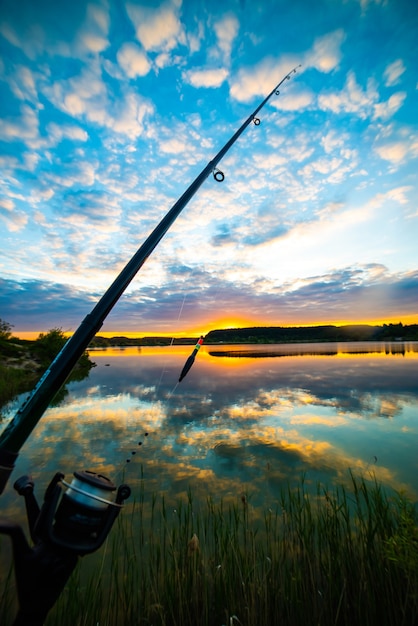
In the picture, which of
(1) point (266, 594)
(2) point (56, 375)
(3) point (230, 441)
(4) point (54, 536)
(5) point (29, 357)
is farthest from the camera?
(5) point (29, 357)

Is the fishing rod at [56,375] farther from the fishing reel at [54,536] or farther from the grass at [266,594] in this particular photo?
the grass at [266,594]

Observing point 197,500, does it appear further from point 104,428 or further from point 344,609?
point 104,428

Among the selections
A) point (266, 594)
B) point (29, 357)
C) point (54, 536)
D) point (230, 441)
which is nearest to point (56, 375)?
point (54, 536)

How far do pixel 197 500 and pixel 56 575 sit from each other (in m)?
4.03

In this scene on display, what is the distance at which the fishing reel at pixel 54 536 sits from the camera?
109 centimetres

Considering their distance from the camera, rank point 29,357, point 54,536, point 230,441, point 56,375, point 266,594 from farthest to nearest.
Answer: point 29,357 < point 230,441 < point 266,594 < point 56,375 < point 54,536

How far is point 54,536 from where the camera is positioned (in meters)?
1.12

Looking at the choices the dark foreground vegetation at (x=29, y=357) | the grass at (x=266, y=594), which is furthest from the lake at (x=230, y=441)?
the dark foreground vegetation at (x=29, y=357)

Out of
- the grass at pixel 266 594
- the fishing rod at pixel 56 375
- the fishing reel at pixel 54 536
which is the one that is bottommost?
the grass at pixel 266 594

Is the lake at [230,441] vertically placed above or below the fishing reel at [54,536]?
below

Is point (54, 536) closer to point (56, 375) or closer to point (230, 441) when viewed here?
point (56, 375)

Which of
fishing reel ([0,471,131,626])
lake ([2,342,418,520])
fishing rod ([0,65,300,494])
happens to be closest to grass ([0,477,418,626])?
lake ([2,342,418,520])

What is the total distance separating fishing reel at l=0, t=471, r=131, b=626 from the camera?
3.59 feet

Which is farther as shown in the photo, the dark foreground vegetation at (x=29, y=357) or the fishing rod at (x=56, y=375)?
the dark foreground vegetation at (x=29, y=357)
